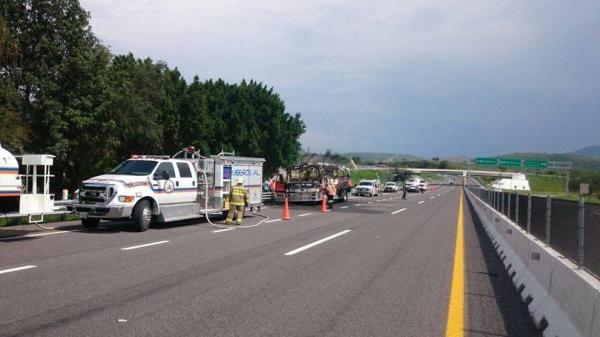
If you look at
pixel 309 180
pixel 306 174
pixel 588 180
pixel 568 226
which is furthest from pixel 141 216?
pixel 588 180

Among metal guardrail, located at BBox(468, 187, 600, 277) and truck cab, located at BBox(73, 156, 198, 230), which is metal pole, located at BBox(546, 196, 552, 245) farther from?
truck cab, located at BBox(73, 156, 198, 230)

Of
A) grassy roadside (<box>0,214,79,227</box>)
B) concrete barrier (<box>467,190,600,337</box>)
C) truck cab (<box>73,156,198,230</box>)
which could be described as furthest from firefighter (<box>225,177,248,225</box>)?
concrete barrier (<box>467,190,600,337</box>)

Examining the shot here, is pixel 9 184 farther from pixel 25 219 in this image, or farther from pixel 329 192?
pixel 329 192

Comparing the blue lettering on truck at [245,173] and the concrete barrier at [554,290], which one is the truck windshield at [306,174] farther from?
the concrete barrier at [554,290]

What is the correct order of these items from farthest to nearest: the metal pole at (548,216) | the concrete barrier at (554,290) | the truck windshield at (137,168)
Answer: the truck windshield at (137,168), the metal pole at (548,216), the concrete barrier at (554,290)

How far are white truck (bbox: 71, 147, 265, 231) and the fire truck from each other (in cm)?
1160

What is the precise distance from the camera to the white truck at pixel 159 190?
1559cm

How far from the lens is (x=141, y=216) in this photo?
1581 cm

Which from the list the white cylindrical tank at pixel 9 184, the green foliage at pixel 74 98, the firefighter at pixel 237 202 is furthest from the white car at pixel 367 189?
the white cylindrical tank at pixel 9 184

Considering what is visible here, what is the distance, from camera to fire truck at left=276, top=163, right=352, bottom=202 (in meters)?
33.0

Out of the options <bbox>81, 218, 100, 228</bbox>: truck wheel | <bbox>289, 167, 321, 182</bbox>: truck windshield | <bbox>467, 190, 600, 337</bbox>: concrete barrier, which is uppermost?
<bbox>289, 167, 321, 182</bbox>: truck windshield

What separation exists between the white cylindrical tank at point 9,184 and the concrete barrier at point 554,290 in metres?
10.3

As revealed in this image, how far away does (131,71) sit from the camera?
3431 cm

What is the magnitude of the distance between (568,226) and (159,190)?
12227 millimetres
